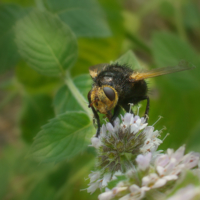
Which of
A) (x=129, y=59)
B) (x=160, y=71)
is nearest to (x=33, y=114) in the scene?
(x=129, y=59)

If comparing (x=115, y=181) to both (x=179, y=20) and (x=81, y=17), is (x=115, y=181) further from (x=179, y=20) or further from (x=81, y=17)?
(x=179, y=20)

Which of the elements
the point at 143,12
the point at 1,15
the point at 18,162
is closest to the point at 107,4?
the point at 143,12

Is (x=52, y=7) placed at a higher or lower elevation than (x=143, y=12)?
lower

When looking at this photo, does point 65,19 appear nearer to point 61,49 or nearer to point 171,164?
point 61,49

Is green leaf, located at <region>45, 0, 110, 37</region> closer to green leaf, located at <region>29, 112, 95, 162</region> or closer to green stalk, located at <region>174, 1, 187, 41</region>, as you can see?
green leaf, located at <region>29, 112, 95, 162</region>

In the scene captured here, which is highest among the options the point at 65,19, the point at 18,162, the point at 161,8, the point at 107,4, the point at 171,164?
the point at 161,8

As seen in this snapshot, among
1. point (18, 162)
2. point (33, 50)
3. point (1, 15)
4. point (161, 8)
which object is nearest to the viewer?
point (33, 50)

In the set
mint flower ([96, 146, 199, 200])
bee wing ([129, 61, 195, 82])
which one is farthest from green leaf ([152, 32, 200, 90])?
mint flower ([96, 146, 199, 200])
